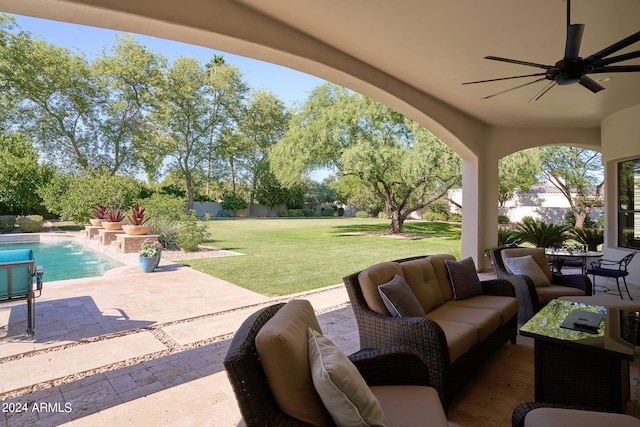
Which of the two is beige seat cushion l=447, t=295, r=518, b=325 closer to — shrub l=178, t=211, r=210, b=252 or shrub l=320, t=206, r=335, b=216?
shrub l=178, t=211, r=210, b=252

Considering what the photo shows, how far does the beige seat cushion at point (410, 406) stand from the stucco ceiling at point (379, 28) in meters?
2.73

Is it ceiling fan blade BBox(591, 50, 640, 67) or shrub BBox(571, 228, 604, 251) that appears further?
shrub BBox(571, 228, 604, 251)

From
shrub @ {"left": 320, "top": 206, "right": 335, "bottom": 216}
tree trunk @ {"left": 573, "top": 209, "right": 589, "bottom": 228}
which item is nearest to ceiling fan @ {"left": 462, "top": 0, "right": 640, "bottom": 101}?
tree trunk @ {"left": 573, "top": 209, "right": 589, "bottom": 228}

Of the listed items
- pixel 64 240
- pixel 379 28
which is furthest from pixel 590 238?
pixel 64 240

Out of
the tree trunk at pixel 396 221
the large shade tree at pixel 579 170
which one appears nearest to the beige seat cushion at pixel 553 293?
the tree trunk at pixel 396 221

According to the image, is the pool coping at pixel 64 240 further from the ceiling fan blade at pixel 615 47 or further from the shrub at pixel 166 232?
the ceiling fan blade at pixel 615 47

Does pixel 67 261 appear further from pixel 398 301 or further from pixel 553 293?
pixel 553 293

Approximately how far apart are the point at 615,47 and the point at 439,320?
2335 mm

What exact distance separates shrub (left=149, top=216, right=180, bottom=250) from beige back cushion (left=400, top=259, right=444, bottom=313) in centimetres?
815

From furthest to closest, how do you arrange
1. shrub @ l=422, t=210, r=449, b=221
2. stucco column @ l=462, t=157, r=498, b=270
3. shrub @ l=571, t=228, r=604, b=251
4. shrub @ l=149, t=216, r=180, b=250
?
shrub @ l=422, t=210, r=449, b=221 < shrub @ l=149, t=216, r=180, b=250 < shrub @ l=571, t=228, r=604, b=251 < stucco column @ l=462, t=157, r=498, b=270

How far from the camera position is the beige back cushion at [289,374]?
123 cm

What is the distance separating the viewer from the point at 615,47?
237 centimetres

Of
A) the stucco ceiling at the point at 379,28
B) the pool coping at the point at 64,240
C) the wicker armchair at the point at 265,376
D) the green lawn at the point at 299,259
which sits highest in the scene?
the stucco ceiling at the point at 379,28

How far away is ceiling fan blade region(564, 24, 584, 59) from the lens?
8.01ft
